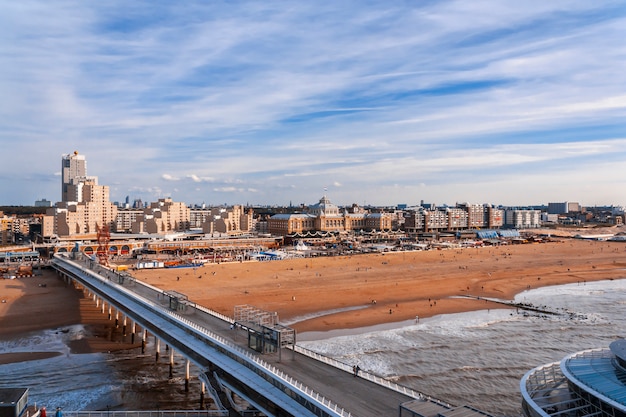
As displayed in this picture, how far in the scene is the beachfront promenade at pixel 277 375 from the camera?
58.8 feet

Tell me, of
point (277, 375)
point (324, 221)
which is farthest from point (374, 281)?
point (324, 221)

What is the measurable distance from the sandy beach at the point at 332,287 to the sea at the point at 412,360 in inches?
122

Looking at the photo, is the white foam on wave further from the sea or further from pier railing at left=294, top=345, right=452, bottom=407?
pier railing at left=294, top=345, right=452, bottom=407

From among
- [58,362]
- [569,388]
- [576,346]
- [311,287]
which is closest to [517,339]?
[576,346]

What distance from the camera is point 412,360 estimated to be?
33.4 metres

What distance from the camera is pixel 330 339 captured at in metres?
39.1

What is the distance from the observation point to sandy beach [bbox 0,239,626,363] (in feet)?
153

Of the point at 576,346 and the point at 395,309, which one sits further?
the point at 395,309

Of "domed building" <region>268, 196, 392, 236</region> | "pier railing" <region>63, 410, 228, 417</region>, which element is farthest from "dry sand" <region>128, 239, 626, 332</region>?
"domed building" <region>268, 196, 392, 236</region>

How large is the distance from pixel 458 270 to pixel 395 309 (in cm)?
3500

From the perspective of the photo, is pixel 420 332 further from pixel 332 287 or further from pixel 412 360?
pixel 332 287

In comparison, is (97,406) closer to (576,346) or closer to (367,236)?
(576,346)

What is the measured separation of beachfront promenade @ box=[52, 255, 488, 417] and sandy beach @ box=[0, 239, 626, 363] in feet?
40.3

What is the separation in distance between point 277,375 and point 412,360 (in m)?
16.0
